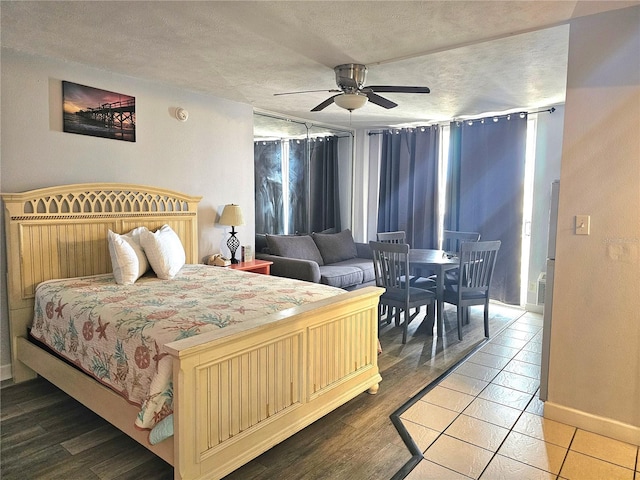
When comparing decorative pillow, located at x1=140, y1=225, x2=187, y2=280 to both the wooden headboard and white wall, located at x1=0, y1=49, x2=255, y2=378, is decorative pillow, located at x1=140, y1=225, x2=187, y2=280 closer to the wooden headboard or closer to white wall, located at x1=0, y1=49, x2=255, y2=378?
the wooden headboard

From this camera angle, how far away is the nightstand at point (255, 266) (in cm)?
429

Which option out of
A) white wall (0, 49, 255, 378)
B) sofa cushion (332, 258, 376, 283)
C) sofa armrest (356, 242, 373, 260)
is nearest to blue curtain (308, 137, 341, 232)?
sofa armrest (356, 242, 373, 260)

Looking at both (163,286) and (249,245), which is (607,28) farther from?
(249,245)

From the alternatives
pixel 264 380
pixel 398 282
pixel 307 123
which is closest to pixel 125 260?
pixel 264 380

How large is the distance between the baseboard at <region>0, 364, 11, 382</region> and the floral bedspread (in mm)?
395

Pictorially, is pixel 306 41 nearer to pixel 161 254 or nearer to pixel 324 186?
pixel 161 254

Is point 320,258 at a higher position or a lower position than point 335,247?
lower

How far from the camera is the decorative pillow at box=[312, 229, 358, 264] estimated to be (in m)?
5.46

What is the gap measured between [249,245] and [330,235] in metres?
1.27

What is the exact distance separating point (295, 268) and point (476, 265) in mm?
1839

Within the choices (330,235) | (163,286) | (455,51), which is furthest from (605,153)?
(330,235)

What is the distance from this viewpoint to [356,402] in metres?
2.81

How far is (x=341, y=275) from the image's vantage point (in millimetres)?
4766

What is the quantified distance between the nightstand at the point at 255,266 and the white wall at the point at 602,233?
2767 mm
